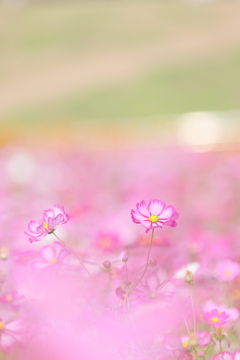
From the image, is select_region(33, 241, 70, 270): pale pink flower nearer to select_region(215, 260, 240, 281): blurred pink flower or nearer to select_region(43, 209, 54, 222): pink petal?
select_region(43, 209, 54, 222): pink petal

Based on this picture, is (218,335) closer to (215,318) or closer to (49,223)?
(215,318)

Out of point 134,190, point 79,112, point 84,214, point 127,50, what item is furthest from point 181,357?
point 127,50

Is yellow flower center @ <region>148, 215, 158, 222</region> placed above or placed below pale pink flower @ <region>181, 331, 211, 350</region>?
above

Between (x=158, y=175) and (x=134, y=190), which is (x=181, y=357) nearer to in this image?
(x=134, y=190)

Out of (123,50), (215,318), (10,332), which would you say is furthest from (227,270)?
(123,50)

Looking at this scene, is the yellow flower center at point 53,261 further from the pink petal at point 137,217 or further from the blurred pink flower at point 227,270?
the blurred pink flower at point 227,270

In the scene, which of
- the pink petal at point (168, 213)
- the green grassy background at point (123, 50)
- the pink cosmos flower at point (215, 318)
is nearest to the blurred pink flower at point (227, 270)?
the pink cosmos flower at point (215, 318)

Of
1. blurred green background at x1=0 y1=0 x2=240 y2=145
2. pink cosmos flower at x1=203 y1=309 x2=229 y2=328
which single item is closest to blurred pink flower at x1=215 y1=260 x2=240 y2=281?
pink cosmos flower at x1=203 y1=309 x2=229 y2=328
